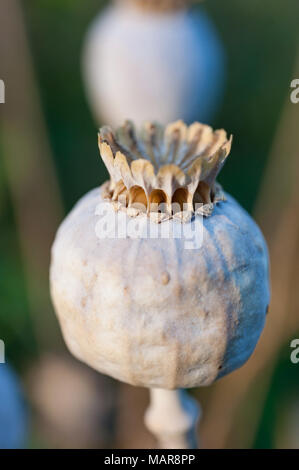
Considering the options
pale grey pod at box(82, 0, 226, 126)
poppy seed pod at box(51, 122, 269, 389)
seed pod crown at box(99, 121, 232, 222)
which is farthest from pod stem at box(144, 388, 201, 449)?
pale grey pod at box(82, 0, 226, 126)

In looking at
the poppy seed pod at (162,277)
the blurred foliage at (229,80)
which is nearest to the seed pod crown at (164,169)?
the poppy seed pod at (162,277)

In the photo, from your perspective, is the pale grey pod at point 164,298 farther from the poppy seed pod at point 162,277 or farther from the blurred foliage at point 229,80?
the blurred foliage at point 229,80

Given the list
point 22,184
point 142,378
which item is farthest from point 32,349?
point 142,378

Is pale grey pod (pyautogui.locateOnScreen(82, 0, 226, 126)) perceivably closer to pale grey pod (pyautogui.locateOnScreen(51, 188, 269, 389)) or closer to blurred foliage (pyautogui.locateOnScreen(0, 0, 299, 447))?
pale grey pod (pyautogui.locateOnScreen(51, 188, 269, 389))

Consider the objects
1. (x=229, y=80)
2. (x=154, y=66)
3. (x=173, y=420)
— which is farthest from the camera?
(x=229, y=80)

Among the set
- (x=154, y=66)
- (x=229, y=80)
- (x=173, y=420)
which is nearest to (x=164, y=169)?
(x=173, y=420)

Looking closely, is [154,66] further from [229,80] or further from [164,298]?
[229,80]
